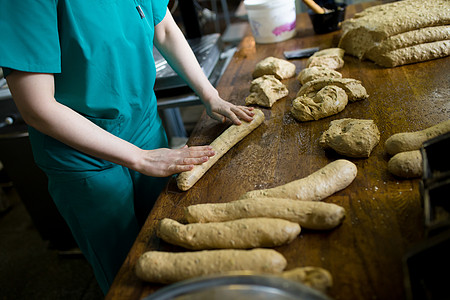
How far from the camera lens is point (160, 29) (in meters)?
1.74

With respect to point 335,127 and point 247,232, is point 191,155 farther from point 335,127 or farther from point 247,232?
point 335,127

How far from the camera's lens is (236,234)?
997 mm

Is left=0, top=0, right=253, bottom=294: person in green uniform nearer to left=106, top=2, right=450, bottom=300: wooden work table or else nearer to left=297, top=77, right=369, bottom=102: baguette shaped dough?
left=106, top=2, right=450, bottom=300: wooden work table

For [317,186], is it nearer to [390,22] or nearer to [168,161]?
[168,161]

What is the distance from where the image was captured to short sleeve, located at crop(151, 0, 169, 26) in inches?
63.6

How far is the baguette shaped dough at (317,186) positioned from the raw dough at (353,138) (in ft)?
0.38

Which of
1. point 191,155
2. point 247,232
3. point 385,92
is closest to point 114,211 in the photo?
point 191,155

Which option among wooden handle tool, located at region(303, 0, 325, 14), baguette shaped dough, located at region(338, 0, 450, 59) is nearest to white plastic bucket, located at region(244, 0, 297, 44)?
wooden handle tool, located at region(303, 0, 325, 14)

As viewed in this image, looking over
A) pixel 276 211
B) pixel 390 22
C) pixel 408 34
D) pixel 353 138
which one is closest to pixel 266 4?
pixel 390 22

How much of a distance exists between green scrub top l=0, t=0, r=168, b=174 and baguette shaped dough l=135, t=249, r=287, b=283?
0.68 metres

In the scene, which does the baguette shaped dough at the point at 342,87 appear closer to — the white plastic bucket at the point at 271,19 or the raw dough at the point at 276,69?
the raw dough at the point at 276,69

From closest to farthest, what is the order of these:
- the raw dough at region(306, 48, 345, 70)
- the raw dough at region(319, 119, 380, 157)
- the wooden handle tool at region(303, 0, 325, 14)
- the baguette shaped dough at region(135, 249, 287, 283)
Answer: the baguette shaped dough at region(135, 249, 287, 283) → the raw dough at region(319, 119, 380, 157) → the raw dough at region(306, 48, 345, 70) → the wooden handle tool at region(303, 0, 325, 14)

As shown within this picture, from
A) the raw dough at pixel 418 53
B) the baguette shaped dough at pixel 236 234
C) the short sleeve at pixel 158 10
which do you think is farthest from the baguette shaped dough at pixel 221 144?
the raw dough at pixel 418 53

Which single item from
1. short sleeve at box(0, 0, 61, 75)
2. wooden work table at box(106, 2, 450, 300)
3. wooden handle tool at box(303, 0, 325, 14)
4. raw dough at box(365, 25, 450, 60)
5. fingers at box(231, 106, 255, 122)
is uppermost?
short sleeve at box(0, 0, 61, 75)
